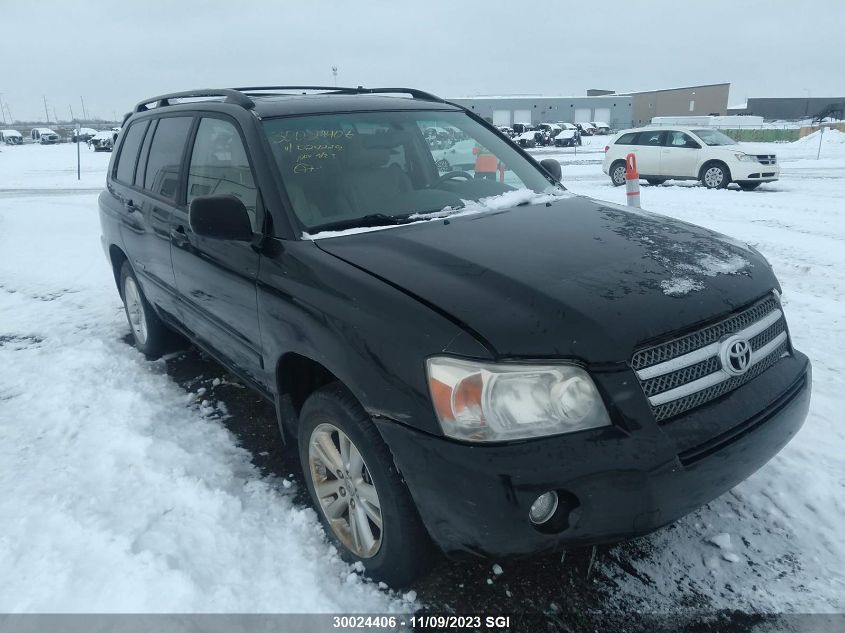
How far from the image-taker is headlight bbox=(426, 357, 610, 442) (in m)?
1.86

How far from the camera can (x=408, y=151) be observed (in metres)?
3.29

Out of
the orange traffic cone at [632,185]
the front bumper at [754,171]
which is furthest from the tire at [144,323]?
the front bumper at [754,171]

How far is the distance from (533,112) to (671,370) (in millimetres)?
89021

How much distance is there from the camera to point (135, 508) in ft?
9.29

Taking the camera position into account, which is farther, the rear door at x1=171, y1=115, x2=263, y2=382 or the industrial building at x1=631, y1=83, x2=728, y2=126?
the industrial building at x1=631, y1=83, x2=728, y2=126

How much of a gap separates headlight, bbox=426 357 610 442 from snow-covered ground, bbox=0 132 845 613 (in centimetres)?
88

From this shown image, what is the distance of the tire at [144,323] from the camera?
4.62 m

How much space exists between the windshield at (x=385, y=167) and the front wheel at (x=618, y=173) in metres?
13.8

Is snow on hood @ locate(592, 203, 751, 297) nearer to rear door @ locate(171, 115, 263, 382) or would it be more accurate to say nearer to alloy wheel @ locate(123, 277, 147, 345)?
rear door @ locate(171, 115, 263, 382)

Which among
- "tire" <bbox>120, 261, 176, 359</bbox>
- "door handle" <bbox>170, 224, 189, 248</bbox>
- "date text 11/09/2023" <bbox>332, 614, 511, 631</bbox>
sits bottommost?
"date text 11/09/2023" <bbox>332, 614, 511, 631</bbox>

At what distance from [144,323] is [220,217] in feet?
8.25

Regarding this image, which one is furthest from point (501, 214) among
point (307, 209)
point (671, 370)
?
point (671, 370)

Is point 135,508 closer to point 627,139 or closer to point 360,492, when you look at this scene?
point 360,492

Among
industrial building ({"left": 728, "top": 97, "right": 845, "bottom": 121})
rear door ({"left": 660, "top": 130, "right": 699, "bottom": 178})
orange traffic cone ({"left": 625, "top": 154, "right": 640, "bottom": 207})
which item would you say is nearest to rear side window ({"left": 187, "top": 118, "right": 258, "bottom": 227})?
orange traffic cone ({"left": 625, "top": 154, "right": 640, "bottom": 207})
